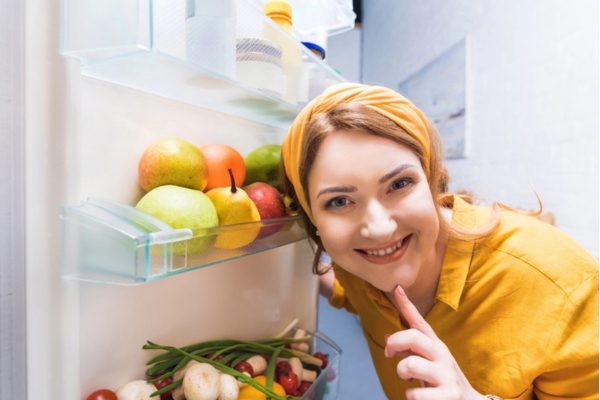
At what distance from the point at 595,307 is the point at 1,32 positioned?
3.10 feet

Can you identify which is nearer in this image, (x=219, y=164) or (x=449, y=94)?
A: (x=219, y=164)

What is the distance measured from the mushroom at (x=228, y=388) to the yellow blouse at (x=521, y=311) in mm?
410

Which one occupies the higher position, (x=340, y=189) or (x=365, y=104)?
(x=365, y=104)

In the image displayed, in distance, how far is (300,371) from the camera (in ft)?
2.43

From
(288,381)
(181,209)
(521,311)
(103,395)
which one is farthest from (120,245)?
(521,311)

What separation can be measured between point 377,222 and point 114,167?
0.38 meters

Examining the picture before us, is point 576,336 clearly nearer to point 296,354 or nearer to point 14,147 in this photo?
point 296,354

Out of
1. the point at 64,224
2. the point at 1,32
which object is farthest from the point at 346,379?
the point at 1,32

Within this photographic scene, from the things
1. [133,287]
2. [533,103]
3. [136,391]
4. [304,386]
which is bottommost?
[304,386]

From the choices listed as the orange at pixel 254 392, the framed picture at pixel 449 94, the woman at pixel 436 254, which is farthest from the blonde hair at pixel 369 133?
the framed picture at pixel 449 94

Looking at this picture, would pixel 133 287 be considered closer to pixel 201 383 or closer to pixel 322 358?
pixel 201 383

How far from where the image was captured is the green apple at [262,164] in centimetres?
75

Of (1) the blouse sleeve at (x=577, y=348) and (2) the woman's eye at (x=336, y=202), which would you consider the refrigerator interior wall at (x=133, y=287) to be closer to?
(2) the woman's eye at (x=336, y=202)

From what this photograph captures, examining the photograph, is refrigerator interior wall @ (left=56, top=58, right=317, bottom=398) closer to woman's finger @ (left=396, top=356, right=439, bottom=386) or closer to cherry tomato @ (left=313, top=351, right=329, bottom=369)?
cherry tomato @ (left=313, top=351, right=329, bottom=369)
